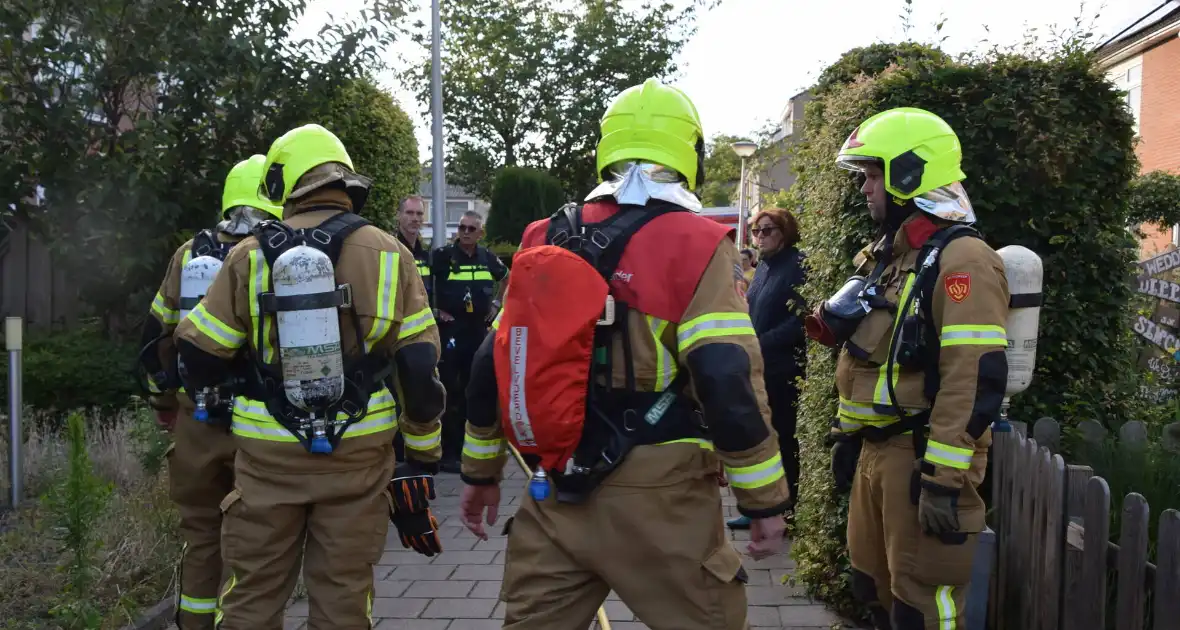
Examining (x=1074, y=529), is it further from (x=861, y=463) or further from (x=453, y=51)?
(x=453, y=51)

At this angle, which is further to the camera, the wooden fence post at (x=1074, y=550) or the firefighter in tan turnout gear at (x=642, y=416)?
the wooden fence post at (x=1074, y=550)

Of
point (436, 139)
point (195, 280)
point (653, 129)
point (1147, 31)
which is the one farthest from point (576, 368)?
point (1147, 31)

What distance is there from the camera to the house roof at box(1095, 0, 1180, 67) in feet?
60.6

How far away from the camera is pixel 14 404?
5914mm

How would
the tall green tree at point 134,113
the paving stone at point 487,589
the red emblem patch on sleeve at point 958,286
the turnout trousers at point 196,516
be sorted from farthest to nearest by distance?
the tall green tree at point 134,113 → the paving stone at point 487,589 → the turnout trousers at point 196,516 → the red emblem patch on sleeve at point 958,286

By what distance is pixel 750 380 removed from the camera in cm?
250

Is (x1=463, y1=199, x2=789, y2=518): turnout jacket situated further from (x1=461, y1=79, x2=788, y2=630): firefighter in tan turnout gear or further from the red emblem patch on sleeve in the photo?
the red emblem patch on sleeve

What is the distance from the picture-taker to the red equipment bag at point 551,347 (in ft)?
8.22

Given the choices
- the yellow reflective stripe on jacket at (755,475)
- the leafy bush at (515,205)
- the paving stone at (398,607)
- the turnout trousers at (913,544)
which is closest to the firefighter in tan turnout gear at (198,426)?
the paving stone at (398,607)

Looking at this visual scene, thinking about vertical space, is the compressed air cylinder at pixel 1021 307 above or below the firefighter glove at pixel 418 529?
above

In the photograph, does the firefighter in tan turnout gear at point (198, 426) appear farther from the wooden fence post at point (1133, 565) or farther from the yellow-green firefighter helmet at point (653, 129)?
the wooden fence post at point (1133, 565)

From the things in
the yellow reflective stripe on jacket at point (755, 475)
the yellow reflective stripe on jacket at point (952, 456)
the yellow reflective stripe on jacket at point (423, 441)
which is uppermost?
the yellow reflective stripe on jacket at point (755, 475)

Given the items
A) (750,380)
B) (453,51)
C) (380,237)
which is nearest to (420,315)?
(380,237)

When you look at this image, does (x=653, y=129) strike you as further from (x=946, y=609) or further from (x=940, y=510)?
(x=946, y=609)
